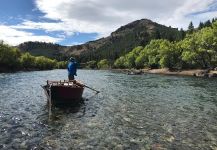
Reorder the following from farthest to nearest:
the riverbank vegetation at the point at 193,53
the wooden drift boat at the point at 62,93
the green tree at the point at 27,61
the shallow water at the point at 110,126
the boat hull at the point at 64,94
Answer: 1. the green tree at the point at 27,61
2. the riverbank vegetation at the point at 193,53
3. the boat hull at the point at 64,94
4. the wooden drift boat at the point at 62,93
5. the shallow water at the point at 110,126

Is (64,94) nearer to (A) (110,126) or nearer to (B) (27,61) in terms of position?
(A) (110,126)

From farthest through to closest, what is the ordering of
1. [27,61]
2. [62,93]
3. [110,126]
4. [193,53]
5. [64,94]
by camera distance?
[27,61] → [193,53] → [64,94] → [62,93] → [110,126]

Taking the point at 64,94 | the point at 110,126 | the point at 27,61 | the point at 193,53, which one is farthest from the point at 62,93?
the point at 27,61

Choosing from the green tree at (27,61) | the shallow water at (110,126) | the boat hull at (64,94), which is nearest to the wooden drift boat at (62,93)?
the boat hull at (64,94)

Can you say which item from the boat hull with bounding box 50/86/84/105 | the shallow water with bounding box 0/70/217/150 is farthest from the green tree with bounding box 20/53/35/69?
the shallow water with bounding box 0/70/217/150

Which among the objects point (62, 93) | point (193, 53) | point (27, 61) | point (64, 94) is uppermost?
point (193, 53)

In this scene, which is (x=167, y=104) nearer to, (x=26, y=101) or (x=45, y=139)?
(x=26, y=101)

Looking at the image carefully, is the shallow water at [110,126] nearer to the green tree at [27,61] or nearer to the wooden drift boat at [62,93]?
the wooden drift boat at [62,93]

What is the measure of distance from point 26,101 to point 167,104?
16.0 m

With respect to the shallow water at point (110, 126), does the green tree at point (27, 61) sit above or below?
above

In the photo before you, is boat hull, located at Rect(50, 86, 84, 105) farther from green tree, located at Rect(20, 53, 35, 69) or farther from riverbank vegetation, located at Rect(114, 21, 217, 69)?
green tree, located at Rect(20, 53, 35, 69)

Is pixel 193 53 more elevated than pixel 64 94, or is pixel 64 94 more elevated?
pixel 193 53

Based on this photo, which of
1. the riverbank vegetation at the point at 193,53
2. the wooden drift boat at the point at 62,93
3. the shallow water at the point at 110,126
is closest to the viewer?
the shallow water at the point at 110,126

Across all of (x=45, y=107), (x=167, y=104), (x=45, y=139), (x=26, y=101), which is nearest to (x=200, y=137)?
(x=45, y=139)
